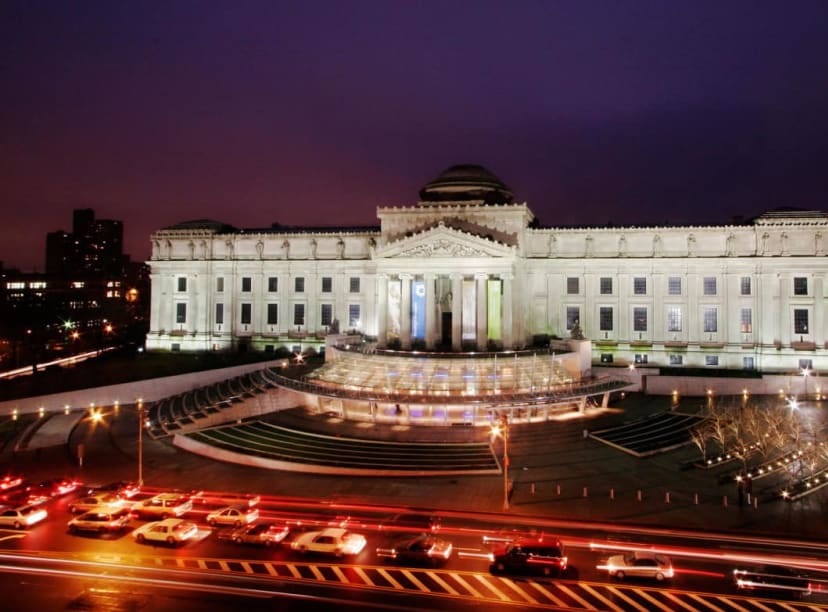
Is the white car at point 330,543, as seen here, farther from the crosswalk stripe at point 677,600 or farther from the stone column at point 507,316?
the stone column at point 507,316

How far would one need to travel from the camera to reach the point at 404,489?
37.5m

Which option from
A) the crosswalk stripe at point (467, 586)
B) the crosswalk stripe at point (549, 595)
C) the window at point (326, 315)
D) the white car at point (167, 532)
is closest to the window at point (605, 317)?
the window at point (326, 315)

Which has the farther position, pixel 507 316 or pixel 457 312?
pixel 507 316

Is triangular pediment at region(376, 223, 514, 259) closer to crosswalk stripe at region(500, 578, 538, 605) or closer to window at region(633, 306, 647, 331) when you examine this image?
window at region(633, 306, 647, 331)

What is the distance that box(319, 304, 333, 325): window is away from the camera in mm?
85500

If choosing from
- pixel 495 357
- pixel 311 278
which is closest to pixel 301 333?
pixel 311 278

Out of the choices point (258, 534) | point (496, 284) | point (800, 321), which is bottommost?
point (258, 534)

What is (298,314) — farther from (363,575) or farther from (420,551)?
(363,575)

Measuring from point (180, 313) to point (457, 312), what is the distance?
46034mm

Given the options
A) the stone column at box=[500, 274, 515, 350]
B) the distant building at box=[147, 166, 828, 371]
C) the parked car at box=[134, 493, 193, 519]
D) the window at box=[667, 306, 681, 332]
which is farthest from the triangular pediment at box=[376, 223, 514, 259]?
the parked car at box=[134, 493, 193, 519]

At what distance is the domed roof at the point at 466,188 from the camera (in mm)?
82750

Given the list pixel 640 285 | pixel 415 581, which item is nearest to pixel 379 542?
pixel 415 581

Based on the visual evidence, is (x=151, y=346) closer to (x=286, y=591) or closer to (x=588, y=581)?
(x=286, y=591)

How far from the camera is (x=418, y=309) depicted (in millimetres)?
78375
